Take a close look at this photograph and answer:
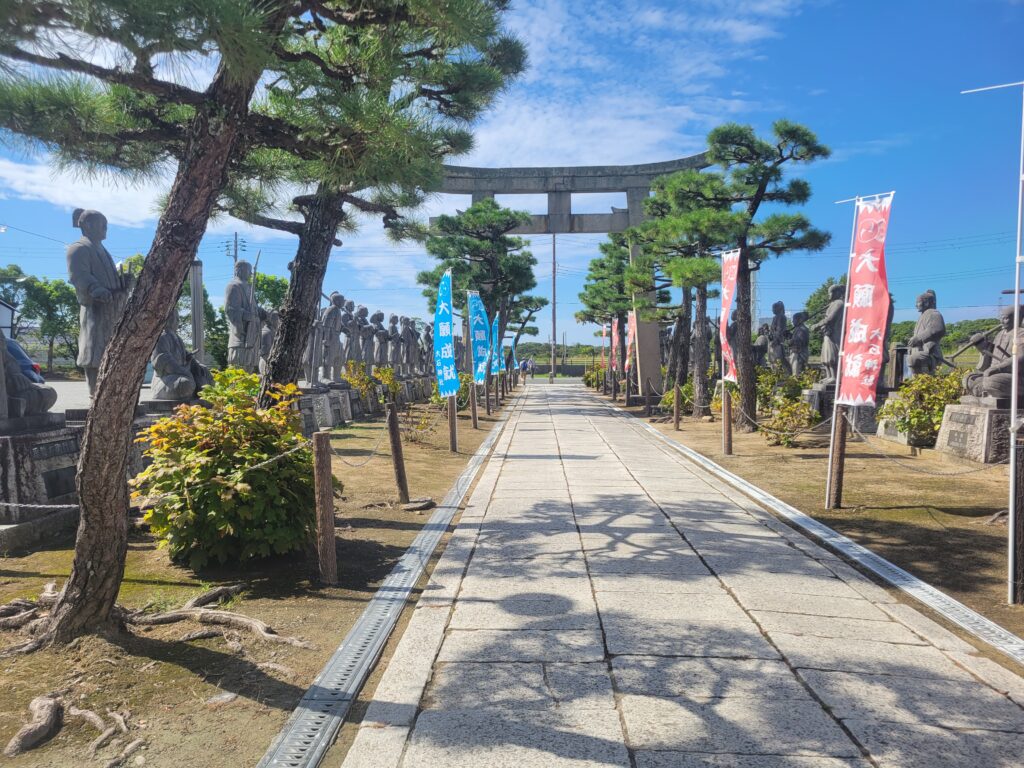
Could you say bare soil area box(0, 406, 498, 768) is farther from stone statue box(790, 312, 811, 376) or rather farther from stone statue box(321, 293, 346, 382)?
stone statue box(790, 312, 811, 376)

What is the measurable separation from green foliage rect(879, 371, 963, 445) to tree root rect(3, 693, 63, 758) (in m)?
10.5

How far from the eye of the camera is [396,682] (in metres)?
2.93

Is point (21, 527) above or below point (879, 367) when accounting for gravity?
below

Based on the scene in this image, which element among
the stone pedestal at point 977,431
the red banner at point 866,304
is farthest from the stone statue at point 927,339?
the red banner at point 866,304

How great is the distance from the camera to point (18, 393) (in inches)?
212

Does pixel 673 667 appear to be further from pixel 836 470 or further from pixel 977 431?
pixel 977 431

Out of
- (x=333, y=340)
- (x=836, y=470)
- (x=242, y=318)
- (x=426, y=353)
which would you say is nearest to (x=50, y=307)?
(x=426, y=353)

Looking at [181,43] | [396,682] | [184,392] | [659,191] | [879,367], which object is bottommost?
[396,682]

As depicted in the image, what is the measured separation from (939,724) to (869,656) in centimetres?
62

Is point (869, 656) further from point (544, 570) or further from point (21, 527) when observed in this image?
point (21, 527)

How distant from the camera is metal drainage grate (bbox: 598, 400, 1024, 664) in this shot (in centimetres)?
343

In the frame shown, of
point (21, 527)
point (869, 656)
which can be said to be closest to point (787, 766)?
point (869, 656)

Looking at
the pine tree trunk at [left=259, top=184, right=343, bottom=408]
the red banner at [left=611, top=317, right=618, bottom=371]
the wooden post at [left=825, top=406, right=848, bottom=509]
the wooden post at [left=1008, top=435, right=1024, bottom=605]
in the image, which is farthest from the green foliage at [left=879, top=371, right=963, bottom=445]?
the red banner at [left=611, top=317, right=618, bottom=371]

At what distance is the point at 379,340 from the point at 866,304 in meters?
18.0
